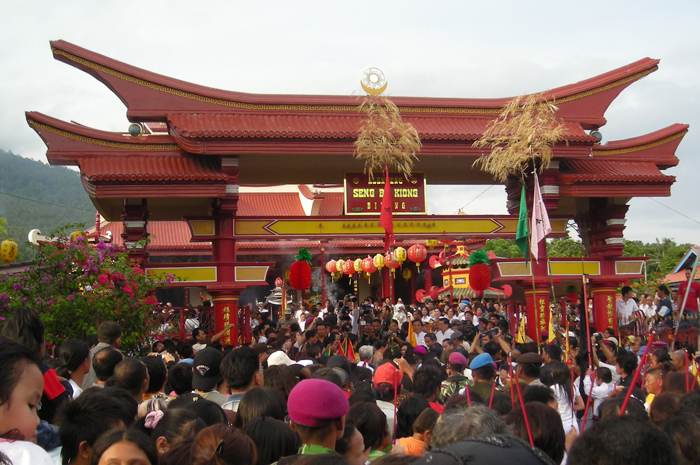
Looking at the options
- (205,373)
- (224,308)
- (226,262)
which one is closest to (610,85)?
(226,262)

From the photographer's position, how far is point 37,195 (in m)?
106

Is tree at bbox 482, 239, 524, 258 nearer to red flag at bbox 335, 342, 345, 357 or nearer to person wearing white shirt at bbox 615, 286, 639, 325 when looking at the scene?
person wearing white shirt at bbox 615, 286, 639, 325

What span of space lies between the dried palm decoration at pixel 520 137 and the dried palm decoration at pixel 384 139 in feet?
4.81

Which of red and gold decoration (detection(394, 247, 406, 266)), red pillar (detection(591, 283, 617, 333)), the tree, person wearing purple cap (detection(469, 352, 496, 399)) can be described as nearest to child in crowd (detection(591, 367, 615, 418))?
person wearing purple cap (detection(469, 352, 496, 399))

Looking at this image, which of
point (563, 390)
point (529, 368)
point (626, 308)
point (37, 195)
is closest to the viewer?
point (563, 390)

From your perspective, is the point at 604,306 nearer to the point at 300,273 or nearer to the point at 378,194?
the point at 378,194

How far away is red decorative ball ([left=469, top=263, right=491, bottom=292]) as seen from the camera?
45.6 feet

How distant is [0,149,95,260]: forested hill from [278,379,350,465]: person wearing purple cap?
87.1m

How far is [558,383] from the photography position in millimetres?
6086

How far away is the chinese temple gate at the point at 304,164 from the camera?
43.7ft

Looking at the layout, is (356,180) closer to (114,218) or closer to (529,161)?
(529,161)

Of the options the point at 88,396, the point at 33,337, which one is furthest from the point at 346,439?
the point at 33,337

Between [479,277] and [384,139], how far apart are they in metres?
3.54

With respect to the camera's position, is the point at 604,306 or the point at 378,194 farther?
the point at 604,306
